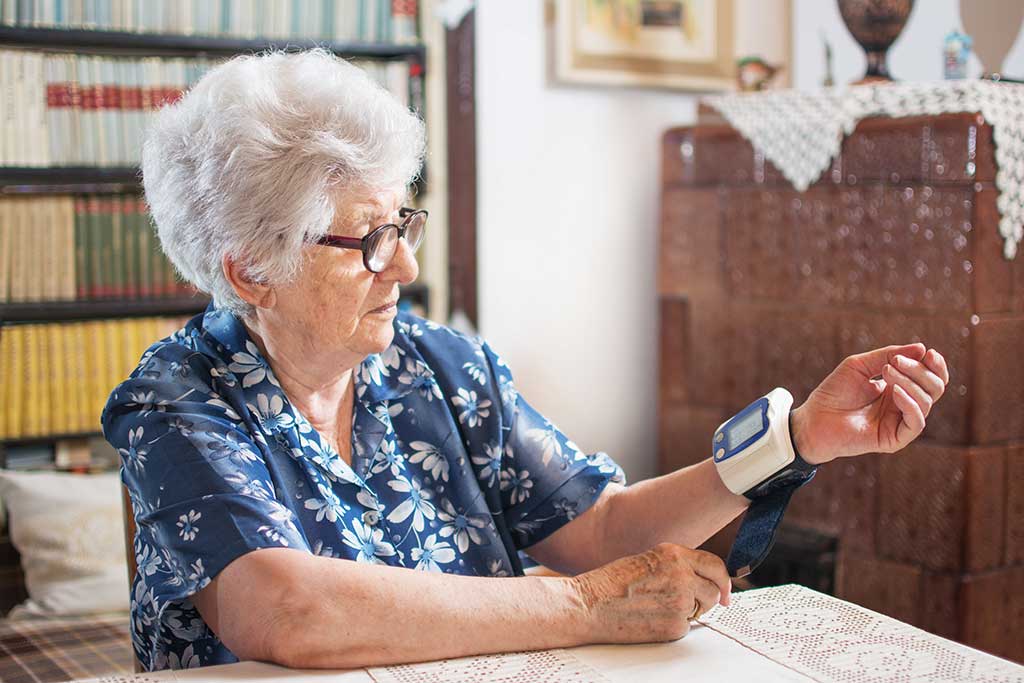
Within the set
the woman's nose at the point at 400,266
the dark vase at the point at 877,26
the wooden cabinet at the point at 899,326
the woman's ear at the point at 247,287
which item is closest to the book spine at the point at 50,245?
the woman's ear at the point at 247,287

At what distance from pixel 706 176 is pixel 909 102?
0.64 m

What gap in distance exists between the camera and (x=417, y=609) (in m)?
1.21

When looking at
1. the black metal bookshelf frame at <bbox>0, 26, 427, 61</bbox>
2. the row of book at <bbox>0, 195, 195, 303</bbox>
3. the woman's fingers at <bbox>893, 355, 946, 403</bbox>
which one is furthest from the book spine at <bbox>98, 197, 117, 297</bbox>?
the woman's fingers at <bbox>893, 355, 946, 403</bbox>

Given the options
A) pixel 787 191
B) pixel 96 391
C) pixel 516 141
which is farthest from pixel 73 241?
pixel 787 191

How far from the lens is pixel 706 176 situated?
315 cm

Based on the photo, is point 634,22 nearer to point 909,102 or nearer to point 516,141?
point 516,141

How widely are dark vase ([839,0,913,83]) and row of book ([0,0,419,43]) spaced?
111cm

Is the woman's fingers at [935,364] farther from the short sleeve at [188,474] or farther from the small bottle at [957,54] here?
the small bottle at [957,54]

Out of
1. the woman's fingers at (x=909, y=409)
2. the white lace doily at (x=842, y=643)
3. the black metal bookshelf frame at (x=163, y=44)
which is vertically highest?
the black metal bookshelf frame at (x=163, y=44)

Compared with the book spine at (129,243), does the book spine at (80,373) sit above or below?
below

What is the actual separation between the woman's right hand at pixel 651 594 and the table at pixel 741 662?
0.02m

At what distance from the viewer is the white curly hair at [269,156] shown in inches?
54.9

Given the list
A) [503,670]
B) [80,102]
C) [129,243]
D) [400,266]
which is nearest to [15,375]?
[129,243]

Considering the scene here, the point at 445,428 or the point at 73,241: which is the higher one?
the point at 73,241
